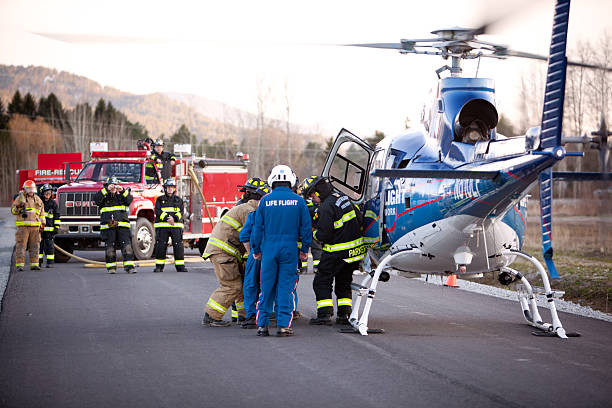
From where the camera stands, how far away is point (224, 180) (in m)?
23.8

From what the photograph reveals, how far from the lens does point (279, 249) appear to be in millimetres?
9430

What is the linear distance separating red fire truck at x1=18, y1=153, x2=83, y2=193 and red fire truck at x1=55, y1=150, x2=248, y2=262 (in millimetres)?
2246

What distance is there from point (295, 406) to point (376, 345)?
2905mm

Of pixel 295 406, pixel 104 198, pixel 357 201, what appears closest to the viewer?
pixel 295 406

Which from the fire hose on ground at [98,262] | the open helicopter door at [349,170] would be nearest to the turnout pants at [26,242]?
the fire hose on ground at [98,262]

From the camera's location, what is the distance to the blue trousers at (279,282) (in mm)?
9422

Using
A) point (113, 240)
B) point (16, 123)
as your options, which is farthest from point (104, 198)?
point (16, 123)

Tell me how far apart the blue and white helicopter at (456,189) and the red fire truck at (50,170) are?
50.7 ft

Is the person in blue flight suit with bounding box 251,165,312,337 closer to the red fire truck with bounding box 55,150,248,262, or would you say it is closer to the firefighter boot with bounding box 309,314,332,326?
the firefighter boot with bounding box 309,314,332,326

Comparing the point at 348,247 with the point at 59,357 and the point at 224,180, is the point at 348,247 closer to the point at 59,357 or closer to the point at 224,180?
the point at 59,357

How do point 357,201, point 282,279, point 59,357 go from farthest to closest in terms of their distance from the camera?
point 357,201 < point 282,279 < point 59,357

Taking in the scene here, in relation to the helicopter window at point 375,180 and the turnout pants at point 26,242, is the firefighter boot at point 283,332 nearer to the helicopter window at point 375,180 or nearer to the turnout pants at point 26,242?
the helicopter window at point 375,180

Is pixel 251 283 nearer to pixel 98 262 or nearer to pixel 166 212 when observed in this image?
pixel 166 212

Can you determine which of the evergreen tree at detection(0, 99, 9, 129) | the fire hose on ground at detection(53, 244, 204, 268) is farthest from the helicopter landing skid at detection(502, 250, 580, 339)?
the evergreen tree at detection(0, 99, 9, 129)
